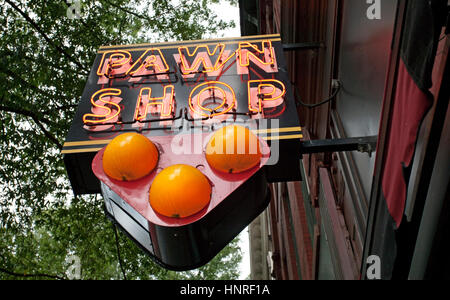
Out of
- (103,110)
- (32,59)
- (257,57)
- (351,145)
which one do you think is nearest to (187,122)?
(103,110)

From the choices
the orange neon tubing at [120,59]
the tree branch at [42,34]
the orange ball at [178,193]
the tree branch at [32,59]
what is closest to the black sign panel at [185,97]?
the orange neon tubing at [120,59]

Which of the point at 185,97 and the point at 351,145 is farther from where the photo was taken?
the point at 185,97

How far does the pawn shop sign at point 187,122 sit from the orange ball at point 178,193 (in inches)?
3.7

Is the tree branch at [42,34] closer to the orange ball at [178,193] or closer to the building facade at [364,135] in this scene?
the building facade at [364,135]

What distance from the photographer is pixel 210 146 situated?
4176mm

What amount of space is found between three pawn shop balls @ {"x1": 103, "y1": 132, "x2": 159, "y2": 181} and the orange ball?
0.39 metres

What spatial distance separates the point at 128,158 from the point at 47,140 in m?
5.99

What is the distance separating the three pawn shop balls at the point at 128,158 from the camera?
13.1 feet

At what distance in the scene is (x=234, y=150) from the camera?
4012 millimetres

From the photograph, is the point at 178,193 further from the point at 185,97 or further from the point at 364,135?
the point at 364,135

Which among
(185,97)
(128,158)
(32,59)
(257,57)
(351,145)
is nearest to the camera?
(128,158)

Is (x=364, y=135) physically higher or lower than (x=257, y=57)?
lower

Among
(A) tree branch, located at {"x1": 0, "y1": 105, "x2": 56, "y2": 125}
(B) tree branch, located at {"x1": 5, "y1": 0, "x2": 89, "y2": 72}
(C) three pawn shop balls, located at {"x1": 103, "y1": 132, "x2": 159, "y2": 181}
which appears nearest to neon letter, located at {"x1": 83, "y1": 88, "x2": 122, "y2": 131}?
(C) three pawn shop balls, located at {"x1": 103, "y1": 132, "x2": 159, "y2": 181}

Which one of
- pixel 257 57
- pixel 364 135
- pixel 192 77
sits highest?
pixel 257 57
